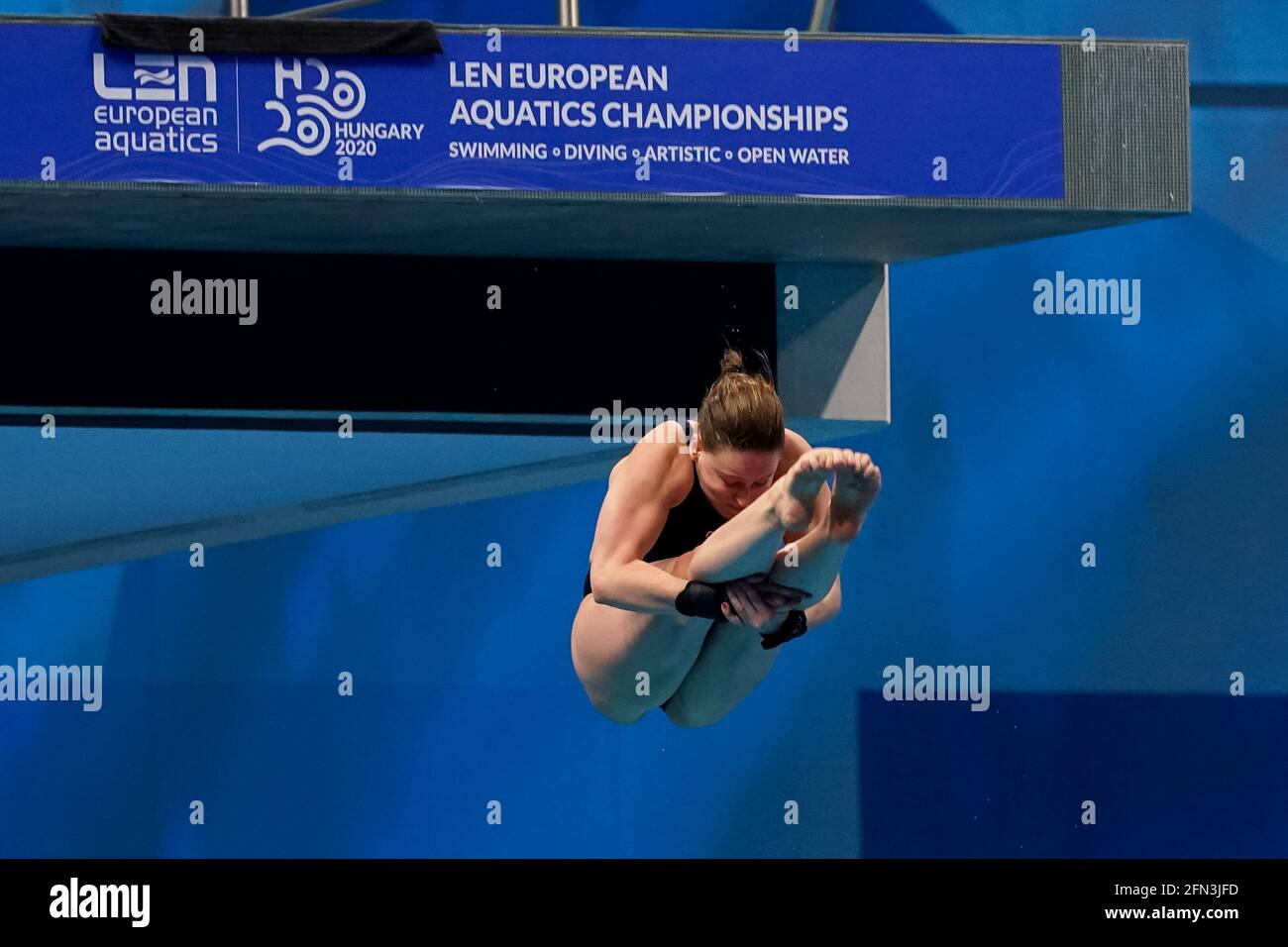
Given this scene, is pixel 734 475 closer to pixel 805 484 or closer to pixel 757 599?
pixel 757 599

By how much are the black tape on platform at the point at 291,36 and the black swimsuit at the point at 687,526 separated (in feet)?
4.48

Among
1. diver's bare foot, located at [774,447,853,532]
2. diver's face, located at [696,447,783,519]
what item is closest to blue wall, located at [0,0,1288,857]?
diver's face, located at [696,447,783,519]

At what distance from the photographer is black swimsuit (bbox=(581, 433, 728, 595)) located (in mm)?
4957

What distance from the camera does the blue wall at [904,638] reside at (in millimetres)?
7574

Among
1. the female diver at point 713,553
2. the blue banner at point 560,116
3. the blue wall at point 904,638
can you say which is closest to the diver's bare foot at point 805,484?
the female diver at point 713,553

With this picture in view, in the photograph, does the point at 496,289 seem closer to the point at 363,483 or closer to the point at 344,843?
the point at 363,483

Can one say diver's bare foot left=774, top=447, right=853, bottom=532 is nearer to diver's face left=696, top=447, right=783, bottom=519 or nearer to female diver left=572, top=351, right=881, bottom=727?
female diver left=572, top=351, right=881, bottom=727

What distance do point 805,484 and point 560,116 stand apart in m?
1.59

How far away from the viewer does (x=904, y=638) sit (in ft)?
25.5

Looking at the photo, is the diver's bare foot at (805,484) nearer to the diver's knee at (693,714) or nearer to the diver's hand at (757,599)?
the diver's hand at (757,599)

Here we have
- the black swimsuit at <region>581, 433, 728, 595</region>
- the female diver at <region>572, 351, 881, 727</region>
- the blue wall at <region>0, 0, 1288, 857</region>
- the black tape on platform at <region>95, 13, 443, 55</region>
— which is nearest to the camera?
the female diver at <region>572, 351, 881, 727</region>

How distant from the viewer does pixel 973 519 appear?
786cm

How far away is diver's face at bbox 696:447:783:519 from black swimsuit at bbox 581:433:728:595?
0.03 meters
